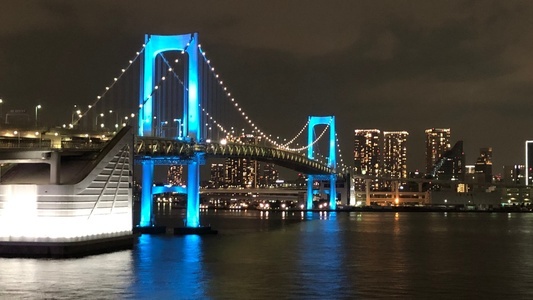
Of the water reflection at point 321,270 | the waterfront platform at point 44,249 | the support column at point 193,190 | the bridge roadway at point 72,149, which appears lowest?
the water reflection at point 321,270

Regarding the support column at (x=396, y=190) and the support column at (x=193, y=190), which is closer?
the support column at (x=193, y=190)

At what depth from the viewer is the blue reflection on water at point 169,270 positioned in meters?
20.1

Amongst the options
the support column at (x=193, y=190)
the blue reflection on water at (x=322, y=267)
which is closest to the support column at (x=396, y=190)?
the blue reflection on water at (x=322, y=267)

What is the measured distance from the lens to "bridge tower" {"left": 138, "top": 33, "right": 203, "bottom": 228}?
41344 millimetres

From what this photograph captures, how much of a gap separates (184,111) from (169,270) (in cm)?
1836

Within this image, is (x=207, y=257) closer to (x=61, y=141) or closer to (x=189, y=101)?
(x=61, y=141)

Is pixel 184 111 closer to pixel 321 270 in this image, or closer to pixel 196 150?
pixel 196 150

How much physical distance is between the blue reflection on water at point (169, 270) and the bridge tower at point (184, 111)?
5.35 m

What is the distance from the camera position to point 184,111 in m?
42.4

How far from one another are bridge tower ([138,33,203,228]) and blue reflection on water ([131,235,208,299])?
5348mm

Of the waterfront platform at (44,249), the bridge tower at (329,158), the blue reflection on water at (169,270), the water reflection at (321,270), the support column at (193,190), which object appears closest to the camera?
the blue reflection on water at (169,270)

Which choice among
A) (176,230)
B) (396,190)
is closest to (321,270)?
(176,230)

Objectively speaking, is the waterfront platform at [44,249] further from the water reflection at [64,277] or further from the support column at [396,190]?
the support column at [396,190]

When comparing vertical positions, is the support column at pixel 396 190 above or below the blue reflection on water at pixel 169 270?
above
